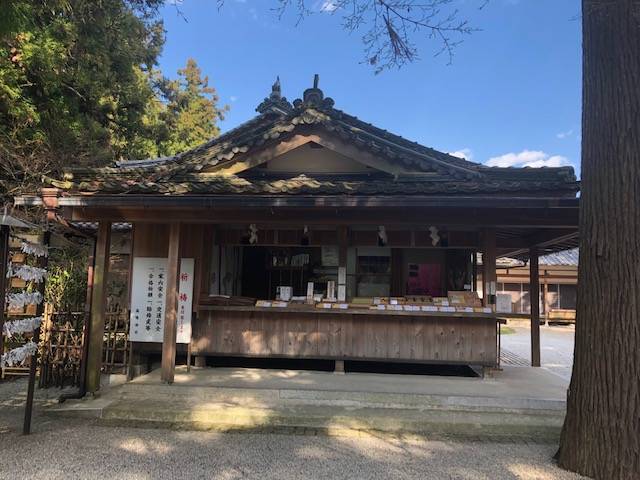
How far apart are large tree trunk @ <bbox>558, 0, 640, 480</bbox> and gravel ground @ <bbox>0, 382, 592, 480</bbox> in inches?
19.5

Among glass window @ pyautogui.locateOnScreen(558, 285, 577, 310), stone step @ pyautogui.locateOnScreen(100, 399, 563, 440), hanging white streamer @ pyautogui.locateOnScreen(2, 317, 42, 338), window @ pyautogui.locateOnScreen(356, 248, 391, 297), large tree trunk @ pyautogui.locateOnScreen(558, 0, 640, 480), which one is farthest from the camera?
glass window @ pyautogui.locateOnScreen(558, 285, 577, 310)

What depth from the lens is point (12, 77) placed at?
10656mm

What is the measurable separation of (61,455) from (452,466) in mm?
4124

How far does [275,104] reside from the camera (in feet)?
37.4

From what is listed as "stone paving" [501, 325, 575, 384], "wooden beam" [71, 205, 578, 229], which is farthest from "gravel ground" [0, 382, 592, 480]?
"stone paving" [501, 325, 575, 384]

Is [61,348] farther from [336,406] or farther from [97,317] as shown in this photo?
[336,406]

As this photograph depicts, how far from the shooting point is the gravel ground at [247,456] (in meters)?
4.39

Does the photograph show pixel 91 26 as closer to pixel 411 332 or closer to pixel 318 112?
pixel 318 112

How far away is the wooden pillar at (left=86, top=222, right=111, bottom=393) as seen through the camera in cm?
683

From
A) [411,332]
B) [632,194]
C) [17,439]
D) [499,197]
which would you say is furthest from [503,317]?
[17,439]

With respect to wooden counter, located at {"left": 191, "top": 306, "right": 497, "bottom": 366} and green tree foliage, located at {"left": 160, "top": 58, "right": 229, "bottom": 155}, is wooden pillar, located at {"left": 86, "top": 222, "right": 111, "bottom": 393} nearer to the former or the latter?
wooden counter, located at {"left": 191, "top": 306, "right": 497, "bottom": 366}

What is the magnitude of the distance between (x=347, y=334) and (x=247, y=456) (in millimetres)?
3377

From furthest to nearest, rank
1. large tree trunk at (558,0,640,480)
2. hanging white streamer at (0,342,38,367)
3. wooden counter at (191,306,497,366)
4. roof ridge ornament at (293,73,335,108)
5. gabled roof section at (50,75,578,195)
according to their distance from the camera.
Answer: roof ridge ornament at (293,73,335,108)
gabled roof section at (50,75,578,195)
wooden counter at (191,306,497,366)
hanging white streamer at (0,342,38,367)
large tree trunk at (558,0,640,480)

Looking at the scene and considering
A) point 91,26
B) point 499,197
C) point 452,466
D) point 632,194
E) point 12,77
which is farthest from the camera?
point 91,26
